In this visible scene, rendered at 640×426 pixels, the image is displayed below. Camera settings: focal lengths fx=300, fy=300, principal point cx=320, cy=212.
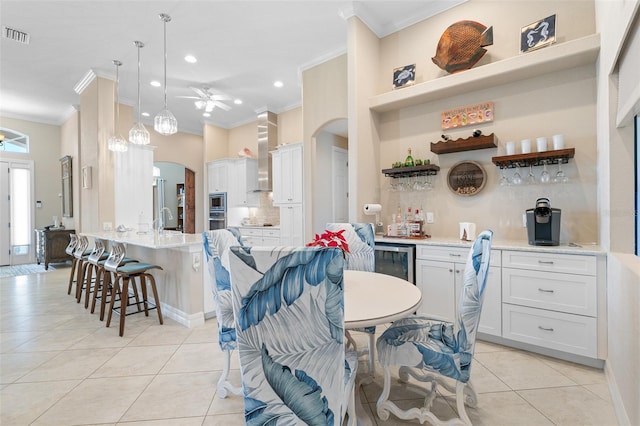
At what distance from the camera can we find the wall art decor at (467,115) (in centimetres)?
323

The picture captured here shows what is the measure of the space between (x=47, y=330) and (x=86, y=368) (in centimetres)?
124

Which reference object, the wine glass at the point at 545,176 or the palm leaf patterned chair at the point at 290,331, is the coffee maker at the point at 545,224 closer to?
the wine glass at the point at 545,176

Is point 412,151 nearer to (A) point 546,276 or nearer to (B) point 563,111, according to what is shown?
(B) point 563,111

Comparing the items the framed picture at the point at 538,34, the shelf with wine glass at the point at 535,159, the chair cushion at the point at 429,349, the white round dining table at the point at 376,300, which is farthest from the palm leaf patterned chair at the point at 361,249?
the framed picture at the point at 538,34

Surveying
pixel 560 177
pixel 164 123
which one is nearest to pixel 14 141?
pixel 164 123

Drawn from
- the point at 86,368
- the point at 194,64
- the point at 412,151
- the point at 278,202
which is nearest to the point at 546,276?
the point at 412,151

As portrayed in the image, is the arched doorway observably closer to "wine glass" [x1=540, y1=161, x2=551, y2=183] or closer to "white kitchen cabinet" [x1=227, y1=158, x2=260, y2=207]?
"white kitchen cabinet" [x1=227, y1=158, x2=260, y2=207]

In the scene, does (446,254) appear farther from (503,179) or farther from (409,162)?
(409,162)

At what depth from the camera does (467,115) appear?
335 cm

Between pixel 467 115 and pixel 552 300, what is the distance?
203cm

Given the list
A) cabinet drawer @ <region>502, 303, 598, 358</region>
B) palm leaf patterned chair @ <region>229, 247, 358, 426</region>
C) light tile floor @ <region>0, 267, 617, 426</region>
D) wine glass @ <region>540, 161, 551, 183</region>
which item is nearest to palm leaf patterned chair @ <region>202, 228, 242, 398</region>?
light tile floor @ <region>0, 267, 617, 426</region>

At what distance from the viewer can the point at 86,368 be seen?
2.36 m

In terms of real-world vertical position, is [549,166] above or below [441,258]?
above

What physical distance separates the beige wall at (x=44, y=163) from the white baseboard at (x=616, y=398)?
9.05 meters
